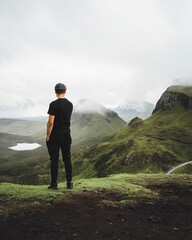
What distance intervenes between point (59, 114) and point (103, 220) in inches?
268

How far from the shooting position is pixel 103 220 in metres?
10.6

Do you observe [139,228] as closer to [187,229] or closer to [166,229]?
[166,229]

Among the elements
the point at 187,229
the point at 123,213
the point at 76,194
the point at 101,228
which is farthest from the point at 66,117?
the point at 187,229

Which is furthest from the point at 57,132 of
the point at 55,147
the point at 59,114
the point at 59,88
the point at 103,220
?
the point at 103,220

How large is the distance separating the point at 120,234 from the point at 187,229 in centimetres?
236

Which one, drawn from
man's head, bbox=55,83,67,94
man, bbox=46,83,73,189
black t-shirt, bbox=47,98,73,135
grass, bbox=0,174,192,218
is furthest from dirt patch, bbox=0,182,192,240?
man's head, bbox=55,83,67,94

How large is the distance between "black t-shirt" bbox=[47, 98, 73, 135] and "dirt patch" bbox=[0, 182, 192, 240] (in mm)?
3591

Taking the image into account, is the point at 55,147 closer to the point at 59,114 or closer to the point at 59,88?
the point at 59,114

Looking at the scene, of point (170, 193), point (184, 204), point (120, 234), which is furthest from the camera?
point (170, 193)

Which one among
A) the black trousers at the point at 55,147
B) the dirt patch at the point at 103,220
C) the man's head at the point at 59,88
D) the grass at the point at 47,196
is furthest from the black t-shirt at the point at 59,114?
the dirt patch at the point at 103,220

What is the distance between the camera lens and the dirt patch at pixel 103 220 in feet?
29.9

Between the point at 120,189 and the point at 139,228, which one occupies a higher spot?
the point at 120,189

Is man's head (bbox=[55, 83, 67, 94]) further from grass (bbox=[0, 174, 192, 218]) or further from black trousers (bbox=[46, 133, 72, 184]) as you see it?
grass (bbox=[0, 174, 192, 218])

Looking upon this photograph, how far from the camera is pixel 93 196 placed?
46.1 feet
